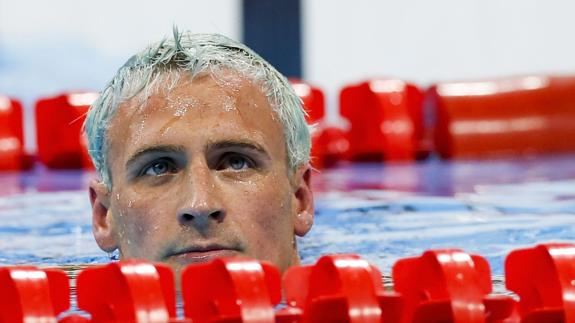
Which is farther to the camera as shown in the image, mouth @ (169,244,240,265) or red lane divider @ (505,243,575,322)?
mouth @ (169,244,240,265)

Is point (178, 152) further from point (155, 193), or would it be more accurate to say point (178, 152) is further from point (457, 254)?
point (457, 254)

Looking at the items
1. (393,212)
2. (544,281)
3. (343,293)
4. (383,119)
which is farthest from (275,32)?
(343,293)

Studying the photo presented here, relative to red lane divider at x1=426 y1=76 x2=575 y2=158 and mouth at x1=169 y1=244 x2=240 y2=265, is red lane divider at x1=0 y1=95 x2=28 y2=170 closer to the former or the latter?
red lane divider at x1=426 y1=76 x2=575 y2=158

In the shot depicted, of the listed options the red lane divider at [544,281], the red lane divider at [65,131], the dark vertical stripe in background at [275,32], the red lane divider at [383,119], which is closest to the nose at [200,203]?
the red lane divider at [544,281]

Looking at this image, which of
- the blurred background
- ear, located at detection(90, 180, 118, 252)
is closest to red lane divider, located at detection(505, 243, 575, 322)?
ear, located at detection(90, 180, 118, 252)

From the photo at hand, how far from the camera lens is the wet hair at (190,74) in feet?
6.47

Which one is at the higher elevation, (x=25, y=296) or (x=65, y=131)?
(x=25, y=296)

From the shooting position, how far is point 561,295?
1.56 meters

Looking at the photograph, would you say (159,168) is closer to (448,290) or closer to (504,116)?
(448,290)

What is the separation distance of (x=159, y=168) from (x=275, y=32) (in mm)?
4697

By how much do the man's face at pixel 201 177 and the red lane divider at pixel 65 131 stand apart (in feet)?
11.4

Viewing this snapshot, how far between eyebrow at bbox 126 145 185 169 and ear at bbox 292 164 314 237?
0.31 meters

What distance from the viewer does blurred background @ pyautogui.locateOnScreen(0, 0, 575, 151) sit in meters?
6.82

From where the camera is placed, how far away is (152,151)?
187cm
